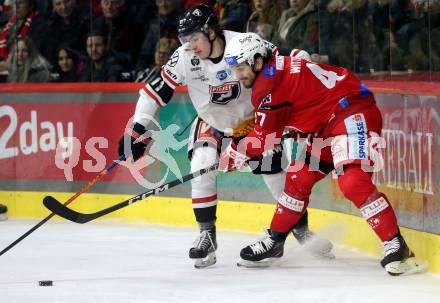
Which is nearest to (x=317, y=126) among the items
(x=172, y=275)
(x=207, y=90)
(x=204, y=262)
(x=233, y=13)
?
(x=207, y=90)

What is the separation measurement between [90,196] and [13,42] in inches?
53.5

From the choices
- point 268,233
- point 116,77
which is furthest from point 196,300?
point 116,77

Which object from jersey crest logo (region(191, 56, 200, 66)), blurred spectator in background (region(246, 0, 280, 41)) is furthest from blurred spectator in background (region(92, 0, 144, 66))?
jersey crest logo (region(191, 56, 200, 66))

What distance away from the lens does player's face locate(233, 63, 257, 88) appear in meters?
5.65

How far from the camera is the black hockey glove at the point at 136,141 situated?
6090 millimetres

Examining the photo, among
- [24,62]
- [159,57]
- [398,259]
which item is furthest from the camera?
[24,62]

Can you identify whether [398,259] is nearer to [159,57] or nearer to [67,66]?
[159,57]

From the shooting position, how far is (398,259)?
548 centimetres

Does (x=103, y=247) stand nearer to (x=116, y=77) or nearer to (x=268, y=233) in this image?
(x=268, y=233)

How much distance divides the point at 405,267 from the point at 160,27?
3.32m

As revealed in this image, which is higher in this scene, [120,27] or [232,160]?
[120,27]

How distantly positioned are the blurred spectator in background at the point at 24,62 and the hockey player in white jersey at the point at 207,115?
246 centimetres

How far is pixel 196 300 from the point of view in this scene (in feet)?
16.9

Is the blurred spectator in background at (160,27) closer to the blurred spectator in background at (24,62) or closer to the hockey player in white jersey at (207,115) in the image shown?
the blurred spectator in background at (24,62)
